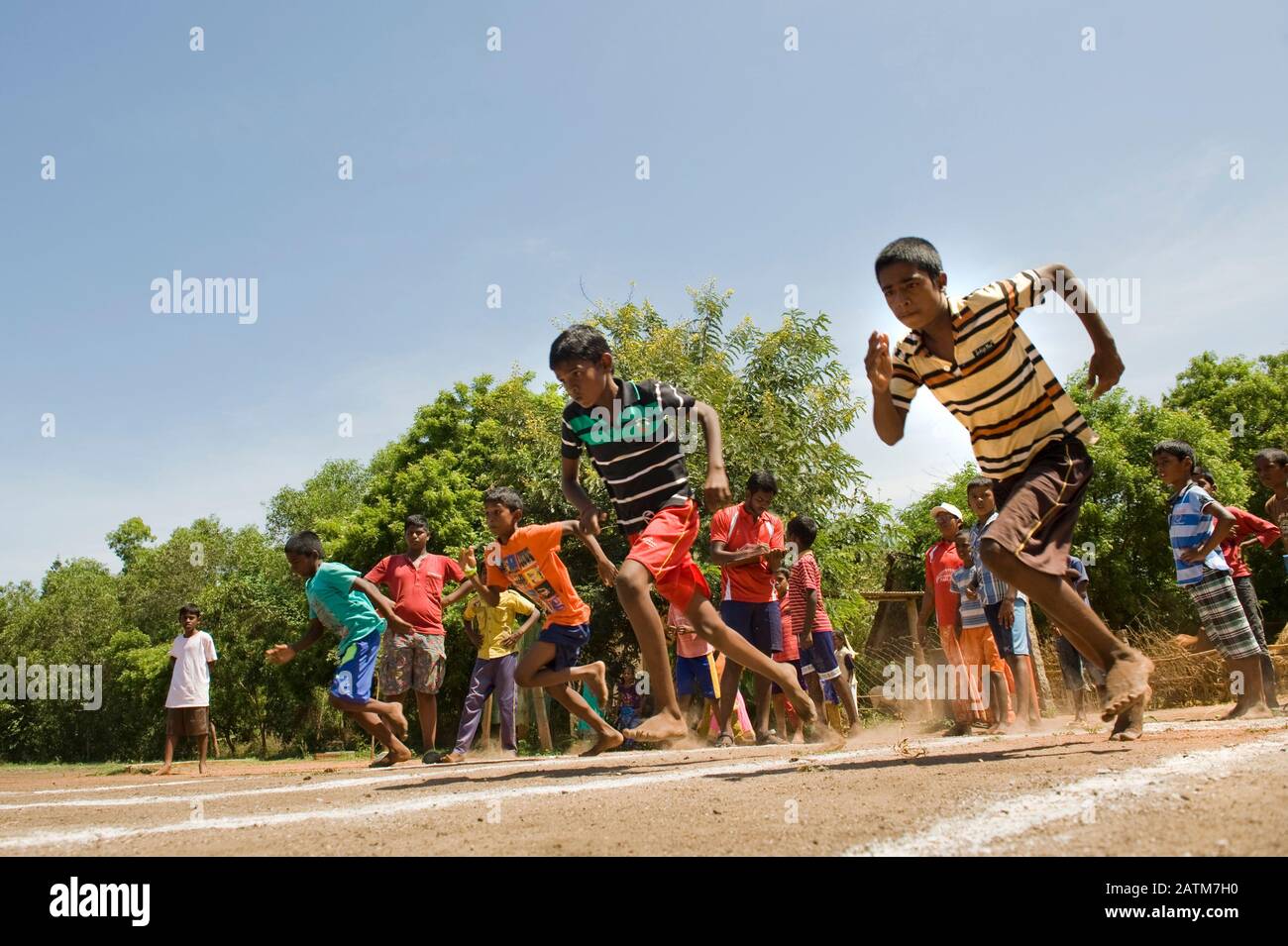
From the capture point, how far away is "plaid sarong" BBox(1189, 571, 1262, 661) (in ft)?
20.6

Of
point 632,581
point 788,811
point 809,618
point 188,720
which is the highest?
point 632,581

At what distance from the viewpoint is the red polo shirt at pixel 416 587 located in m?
8.71

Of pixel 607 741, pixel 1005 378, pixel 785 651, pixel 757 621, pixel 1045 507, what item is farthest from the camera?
pixel 785 651

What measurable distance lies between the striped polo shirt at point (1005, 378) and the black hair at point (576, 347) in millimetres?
1592

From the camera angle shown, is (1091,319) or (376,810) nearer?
(376,810)

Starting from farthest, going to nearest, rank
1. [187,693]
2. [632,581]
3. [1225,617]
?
1. [187,693]
2. [1225,617]
3. [632,581]

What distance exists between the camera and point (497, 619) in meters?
8.69

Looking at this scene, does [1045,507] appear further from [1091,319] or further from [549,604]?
[549,604]

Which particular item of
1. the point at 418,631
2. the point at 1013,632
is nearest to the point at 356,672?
the point at 418,631

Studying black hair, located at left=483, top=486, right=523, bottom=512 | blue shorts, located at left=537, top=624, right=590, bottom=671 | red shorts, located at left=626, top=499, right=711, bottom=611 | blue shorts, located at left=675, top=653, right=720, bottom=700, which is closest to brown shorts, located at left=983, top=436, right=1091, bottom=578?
red shorts, located at left=626, top=499, right=711, bottom=611

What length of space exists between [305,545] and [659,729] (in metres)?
4.24

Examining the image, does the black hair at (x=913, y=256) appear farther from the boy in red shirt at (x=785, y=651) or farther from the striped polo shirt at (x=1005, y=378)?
the boy in red shirt at (x=785, y=651)

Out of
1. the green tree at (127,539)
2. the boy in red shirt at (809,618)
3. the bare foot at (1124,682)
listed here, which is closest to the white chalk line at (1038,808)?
the bare foot at (1124,682)
